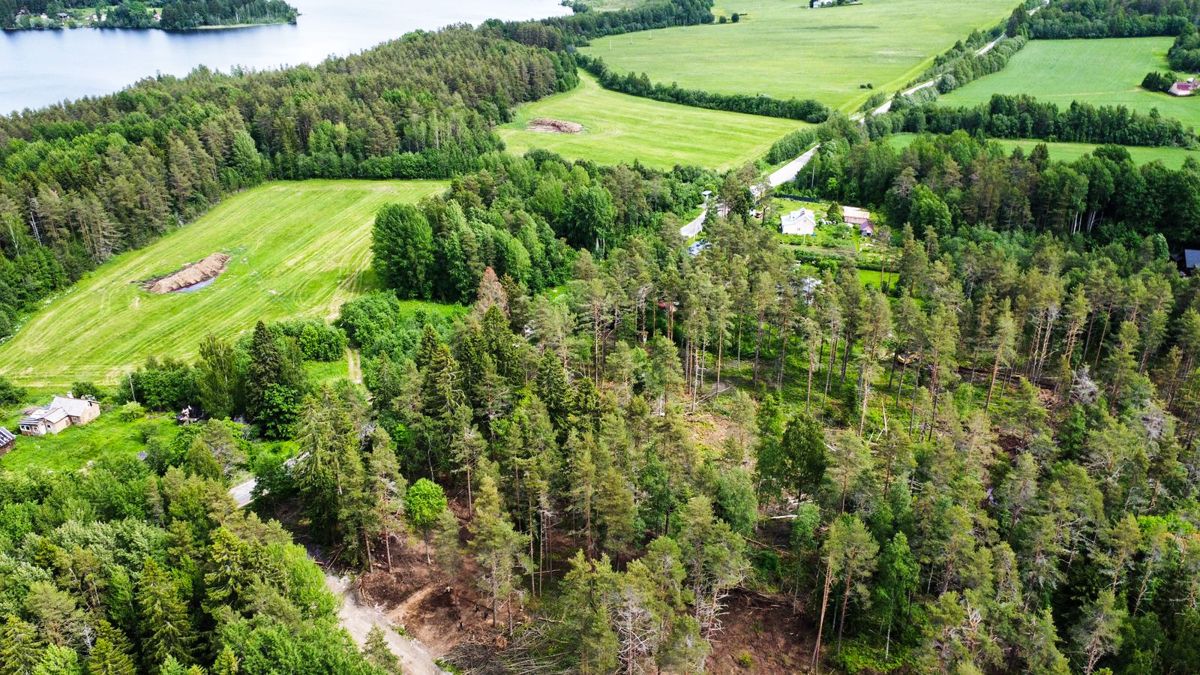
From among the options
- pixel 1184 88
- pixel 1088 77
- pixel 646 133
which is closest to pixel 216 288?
pixel 646 133

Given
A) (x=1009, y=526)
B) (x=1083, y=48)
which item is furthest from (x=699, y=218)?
(x=1083, y=48)

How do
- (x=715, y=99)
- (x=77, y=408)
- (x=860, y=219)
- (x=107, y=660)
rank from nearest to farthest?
(x=107, y=660) → (x=77, y=408) → (x=860, y=219) → (x=715, y=99)

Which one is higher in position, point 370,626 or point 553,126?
point 553,126

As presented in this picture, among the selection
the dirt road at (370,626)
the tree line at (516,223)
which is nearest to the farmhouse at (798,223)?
the tree line at (516,223)

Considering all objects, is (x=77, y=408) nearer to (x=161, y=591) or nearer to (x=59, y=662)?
(x=161, y=591)

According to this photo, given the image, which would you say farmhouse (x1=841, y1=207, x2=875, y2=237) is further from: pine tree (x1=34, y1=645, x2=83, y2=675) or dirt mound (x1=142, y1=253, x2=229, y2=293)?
pine tree (x1=34, y1=645, x2=83, y2=675)

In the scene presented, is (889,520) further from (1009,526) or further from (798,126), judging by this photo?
(798,126)

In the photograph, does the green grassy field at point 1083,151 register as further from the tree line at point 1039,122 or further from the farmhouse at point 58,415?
the farmhouse at point 58,415
